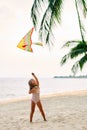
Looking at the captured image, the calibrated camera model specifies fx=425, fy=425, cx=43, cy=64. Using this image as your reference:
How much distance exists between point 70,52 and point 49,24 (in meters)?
16.9

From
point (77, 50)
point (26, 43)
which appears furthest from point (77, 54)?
point (26, 43)

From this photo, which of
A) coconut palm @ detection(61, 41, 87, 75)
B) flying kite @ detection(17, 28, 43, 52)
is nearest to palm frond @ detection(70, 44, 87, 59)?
coconut palm @ detection(61, 41, 87, 75)

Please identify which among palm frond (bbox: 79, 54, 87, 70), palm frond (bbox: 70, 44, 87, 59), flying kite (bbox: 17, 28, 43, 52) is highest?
flying kite (bbox: 17, 28, 43, 52)

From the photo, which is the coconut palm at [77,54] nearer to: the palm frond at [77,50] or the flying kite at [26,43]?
the palm frond at [77,50]

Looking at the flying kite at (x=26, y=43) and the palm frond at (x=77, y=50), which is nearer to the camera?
the flying kite at (x=26, y=43)

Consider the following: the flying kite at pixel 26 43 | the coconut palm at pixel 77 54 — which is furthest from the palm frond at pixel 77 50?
the flying kite at pixel 26 43

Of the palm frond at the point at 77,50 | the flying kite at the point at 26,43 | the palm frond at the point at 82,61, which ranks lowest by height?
the palm frond at the point at 82,61

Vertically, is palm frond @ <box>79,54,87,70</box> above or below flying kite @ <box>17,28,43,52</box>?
below

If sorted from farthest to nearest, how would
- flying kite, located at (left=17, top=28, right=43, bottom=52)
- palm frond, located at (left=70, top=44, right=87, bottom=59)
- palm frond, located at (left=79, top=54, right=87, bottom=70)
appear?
1. palm frond, located at (left=79, top=54, right=87, bottom=70)
2. palm frond, located at (left=70, top=44, right=87, bottom=59)
3. flying kite, located at (left=17, top=28, right=43, bottom=52)

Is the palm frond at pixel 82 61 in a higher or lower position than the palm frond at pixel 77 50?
lower

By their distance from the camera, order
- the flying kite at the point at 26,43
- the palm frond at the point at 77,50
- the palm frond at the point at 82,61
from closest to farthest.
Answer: the flying kite at the point at 26,43 < the palm frond at the point at 77,50 < the palm frond at the point at 82,61

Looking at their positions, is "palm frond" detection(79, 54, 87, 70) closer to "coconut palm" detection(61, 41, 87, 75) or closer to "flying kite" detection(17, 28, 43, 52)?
"coconut palm" detection(61, 41, 87, 75)

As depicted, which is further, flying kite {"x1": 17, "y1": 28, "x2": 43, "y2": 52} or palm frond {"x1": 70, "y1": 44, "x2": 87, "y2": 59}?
palm frond {"x1": 70, "y1": 44, "x2": 87, "y2": 59}

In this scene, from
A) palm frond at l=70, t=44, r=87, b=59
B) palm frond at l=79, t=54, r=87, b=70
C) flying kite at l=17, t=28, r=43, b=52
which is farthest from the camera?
palm frond at l=79, t=54, r=87, b=70
